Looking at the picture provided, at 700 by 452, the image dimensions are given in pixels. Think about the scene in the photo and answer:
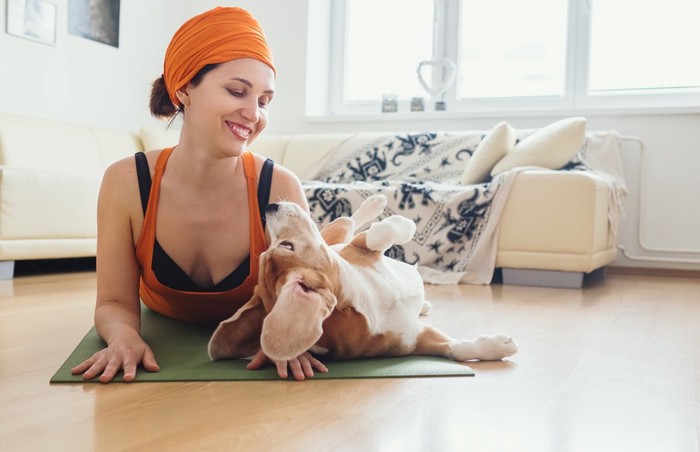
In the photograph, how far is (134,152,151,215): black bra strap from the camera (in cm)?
156

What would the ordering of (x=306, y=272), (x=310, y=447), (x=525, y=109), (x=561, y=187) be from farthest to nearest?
(x=525, y=109), (x=561, y=187), (x=306, y=272), (x=310, y=447)

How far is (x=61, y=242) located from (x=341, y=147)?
1.93 meters

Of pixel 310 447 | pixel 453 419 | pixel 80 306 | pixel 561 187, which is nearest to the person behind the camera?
pixel 310 447

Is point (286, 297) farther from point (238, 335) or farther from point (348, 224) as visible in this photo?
Result: point (348, 224)

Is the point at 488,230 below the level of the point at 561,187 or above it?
below

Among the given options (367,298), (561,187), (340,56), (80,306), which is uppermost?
(340,56)

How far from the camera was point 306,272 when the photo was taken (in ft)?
4.09

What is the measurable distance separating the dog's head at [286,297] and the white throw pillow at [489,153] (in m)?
2.60

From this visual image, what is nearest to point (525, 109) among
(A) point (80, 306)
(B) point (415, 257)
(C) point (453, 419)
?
(B) point (415, 257)

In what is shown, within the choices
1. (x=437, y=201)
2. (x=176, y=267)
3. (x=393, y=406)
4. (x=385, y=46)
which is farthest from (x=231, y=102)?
(x=385, y=46)

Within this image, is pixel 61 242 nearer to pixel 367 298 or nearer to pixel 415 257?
pixel 415 257

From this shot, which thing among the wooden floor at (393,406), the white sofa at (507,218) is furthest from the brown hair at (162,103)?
the white sofa at (507,218)

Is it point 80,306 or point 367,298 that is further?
point 80,306

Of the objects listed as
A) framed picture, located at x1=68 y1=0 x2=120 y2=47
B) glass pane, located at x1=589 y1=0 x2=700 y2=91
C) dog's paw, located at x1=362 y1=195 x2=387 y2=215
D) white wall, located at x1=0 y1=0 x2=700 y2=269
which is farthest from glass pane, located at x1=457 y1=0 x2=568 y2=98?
dog's paw, located at x1=362 y1=195 x2=387 y2=215
